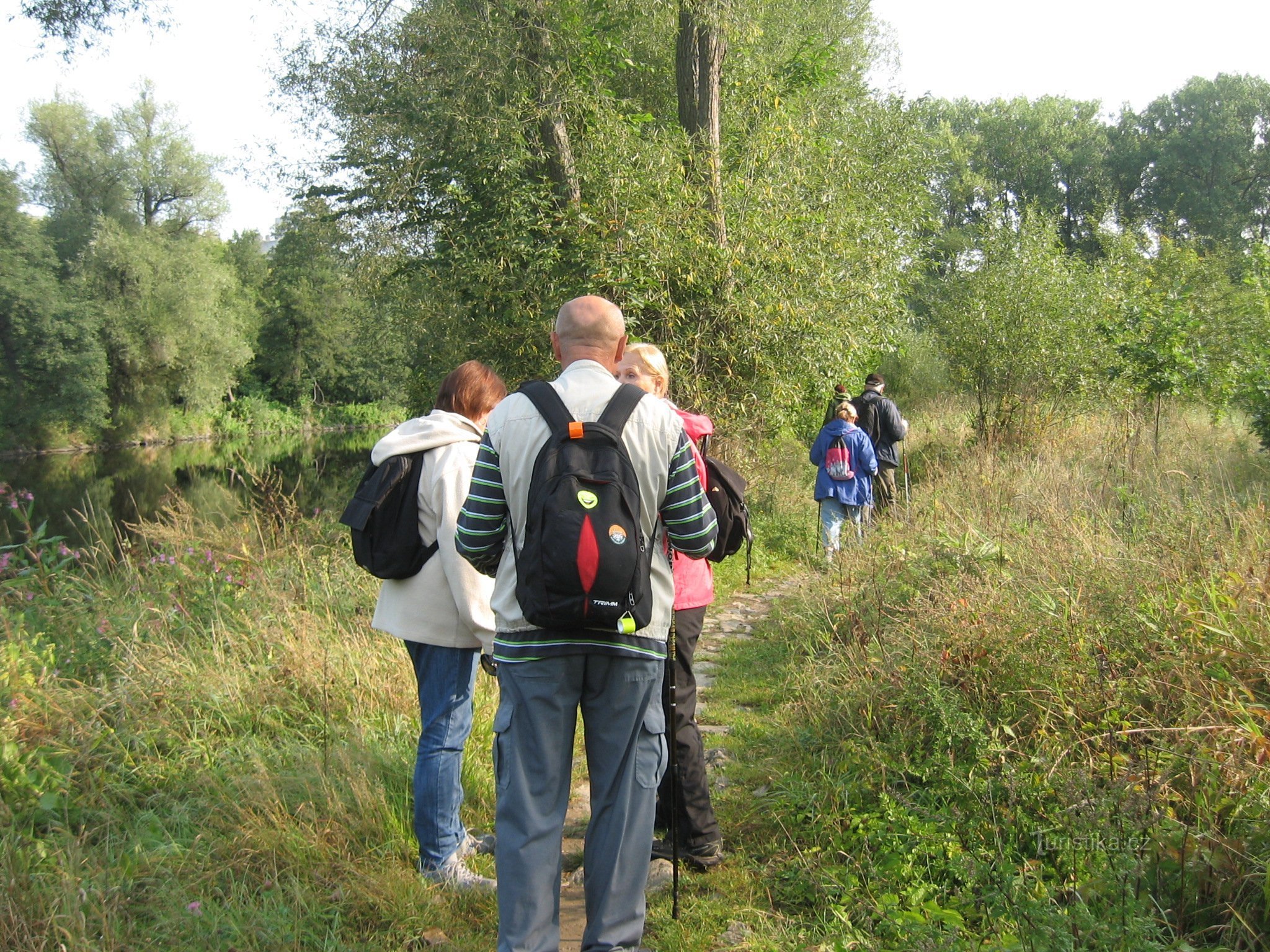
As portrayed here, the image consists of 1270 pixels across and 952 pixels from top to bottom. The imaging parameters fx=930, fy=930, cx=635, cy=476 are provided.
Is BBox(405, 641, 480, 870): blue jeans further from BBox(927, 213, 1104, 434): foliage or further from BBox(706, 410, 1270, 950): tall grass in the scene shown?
BBox(927, 213, 1104, 434): foliage

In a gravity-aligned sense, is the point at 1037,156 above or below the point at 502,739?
above

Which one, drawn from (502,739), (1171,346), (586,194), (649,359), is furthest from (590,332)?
(1171,346)

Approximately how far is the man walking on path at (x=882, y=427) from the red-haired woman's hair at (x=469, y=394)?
742 cm

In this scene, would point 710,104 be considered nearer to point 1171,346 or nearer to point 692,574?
point 1171,346

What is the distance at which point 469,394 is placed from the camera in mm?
3566

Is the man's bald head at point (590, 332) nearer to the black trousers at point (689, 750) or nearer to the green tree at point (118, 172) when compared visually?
the black trousers at point (689, 750)

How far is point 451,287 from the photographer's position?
10.3m

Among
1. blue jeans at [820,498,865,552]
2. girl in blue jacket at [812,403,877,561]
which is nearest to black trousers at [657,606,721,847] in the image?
girl in blue jacket at [812,403,877,561]

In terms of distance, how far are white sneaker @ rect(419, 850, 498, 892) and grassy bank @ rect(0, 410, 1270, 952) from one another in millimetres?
67

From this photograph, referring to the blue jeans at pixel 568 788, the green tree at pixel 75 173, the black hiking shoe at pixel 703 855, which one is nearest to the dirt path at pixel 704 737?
the black hiking shoe at pixel 703 855

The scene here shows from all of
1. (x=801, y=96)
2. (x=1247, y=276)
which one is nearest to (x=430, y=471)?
(x=1247, y=276)

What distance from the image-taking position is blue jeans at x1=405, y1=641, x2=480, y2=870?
3293 mm

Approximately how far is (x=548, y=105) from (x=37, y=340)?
102ft

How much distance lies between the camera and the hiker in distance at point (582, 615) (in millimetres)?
2465
